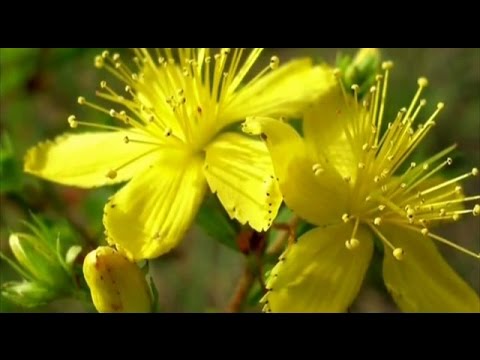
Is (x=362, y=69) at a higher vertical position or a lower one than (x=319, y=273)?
higher

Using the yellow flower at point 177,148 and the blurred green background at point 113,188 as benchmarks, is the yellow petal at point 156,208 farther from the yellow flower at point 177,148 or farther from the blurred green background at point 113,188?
the blurred green background at point 113,188

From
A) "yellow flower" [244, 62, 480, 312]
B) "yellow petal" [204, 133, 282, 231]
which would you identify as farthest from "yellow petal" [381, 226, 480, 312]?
"yellow petal" [204, 133, 282, 231]

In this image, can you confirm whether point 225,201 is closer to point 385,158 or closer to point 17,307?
point 385,158

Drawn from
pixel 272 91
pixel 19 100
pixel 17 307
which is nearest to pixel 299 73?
pixel 272 91

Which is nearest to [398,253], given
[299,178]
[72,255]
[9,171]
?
[299,178]

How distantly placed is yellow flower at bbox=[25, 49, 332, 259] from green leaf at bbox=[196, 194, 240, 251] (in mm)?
74

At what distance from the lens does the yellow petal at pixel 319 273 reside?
5.00 feet

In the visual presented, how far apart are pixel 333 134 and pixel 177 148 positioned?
10.7 inches

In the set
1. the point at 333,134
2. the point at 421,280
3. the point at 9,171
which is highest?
the point at 333,134

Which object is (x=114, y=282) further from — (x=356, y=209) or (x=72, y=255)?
(x=356, y=209)

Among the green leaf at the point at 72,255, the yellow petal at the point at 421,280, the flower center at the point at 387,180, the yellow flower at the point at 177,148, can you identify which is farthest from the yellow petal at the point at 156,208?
the yellow petal at the point at 421,280

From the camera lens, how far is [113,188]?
1.88m

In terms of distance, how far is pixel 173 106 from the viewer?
170cm

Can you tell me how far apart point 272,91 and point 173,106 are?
0.21 meters
